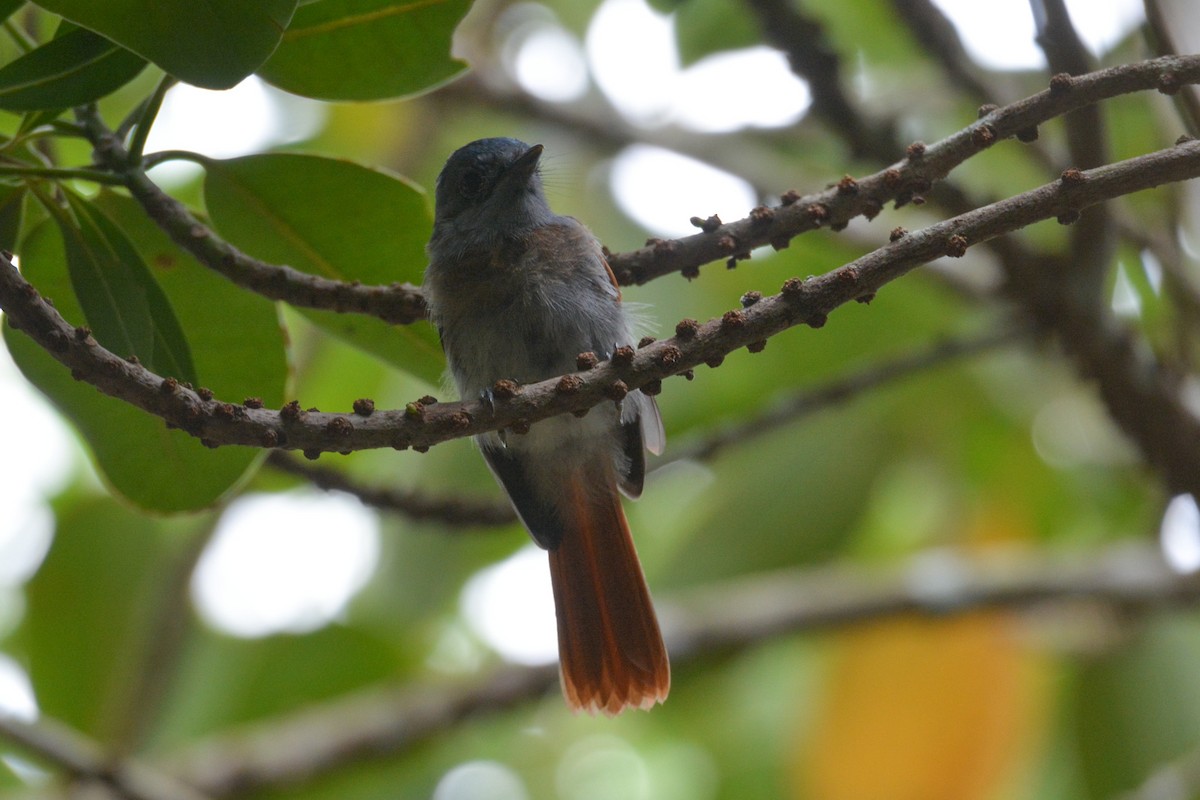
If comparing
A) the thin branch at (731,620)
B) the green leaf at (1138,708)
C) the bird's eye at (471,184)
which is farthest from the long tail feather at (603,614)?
the green leaf at (1138,708)

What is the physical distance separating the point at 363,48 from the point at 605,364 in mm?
815

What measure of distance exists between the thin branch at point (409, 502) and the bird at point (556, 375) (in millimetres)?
177

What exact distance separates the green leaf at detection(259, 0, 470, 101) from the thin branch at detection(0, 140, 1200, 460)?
75cm

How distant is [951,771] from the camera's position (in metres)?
4.61

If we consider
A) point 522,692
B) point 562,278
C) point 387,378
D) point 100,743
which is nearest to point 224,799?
point 100,743

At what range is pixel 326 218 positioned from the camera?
8.05ft

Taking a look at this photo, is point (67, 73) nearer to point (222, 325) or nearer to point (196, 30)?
point (196, 30)

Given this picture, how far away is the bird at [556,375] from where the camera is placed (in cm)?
299

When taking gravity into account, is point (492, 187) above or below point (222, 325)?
above

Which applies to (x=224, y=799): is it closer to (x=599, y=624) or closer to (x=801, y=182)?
(x=599, y=624)

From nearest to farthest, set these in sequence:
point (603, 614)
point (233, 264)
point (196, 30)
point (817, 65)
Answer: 1. point (196, 30)
2. point (233, 264)
3. point (603, 614)
4. point (817, 65)

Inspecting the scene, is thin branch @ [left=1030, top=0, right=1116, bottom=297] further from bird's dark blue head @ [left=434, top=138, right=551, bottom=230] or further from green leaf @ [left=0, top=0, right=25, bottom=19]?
green leaf @ [left=0, top=0, right=25, bottom=19]

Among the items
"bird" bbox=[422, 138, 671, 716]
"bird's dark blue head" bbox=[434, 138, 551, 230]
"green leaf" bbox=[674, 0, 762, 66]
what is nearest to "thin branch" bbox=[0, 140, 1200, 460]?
"bird" bbox=[422, 138, 671, 716]

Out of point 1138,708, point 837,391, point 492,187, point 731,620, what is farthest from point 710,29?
point 1138,708
